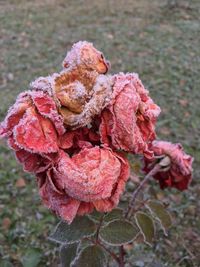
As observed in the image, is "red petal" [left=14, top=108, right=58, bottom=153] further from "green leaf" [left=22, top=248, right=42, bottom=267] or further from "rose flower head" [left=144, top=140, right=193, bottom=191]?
"green leaf" [left=22, top=248, right=42, bottom=267]

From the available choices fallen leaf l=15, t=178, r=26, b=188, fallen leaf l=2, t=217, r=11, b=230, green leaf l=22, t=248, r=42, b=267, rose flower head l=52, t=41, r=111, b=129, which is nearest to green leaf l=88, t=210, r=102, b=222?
rose flower head l=52, t=41, r=111, b=129

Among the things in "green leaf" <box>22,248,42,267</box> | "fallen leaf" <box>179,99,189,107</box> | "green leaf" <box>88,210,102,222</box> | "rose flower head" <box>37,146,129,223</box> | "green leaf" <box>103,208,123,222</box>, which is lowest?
"fallen leaf" <box>179,99,189,107</box>

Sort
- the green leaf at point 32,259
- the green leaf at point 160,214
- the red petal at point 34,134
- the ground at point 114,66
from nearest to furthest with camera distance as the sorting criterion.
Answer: the red petal at point 34,134, the green leaf at point 160,214, the green leaf at point 32,259, the ground at point 114,66

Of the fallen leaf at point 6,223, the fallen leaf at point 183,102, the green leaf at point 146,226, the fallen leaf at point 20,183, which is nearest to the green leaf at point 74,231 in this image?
the green leaf at point 146,226

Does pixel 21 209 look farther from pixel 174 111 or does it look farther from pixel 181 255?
pixel 174 111

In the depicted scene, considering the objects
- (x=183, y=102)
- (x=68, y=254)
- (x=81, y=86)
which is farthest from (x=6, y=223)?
(x=183, y=102)

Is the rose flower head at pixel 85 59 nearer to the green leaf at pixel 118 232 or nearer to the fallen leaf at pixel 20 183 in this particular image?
the green leaf at pixel 118 232

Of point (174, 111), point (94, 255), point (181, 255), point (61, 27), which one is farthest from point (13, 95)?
point (94, 255)
